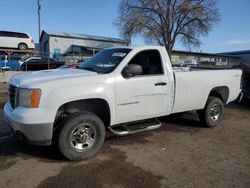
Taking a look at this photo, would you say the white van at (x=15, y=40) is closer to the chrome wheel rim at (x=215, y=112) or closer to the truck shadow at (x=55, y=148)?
the truck shadow at (x=55, y=148)

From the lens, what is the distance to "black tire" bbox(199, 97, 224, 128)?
5.76 m

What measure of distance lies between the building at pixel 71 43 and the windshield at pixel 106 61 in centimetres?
3719

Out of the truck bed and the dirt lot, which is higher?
the truck bed

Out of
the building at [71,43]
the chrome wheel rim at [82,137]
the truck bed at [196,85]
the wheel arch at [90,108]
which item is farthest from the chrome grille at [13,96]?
the building at [71,43]

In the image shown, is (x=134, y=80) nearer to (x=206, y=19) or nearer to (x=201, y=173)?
(x=201, y=173)

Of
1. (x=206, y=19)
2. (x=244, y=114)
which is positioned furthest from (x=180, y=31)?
(x=244, y=114)

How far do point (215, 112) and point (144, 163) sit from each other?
2972mm

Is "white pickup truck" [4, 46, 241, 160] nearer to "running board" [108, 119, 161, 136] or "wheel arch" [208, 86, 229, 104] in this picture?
"running board" [108, 119, 161, 136]

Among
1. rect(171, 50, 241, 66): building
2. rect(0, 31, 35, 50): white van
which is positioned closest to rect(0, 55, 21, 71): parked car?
rect(0, 31, 35, 50): white van

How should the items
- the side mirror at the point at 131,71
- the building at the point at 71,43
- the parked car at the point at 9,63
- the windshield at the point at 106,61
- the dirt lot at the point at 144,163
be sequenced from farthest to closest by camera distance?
the building at the point at 71,43, the parked car at the point at 9,63, the windshield at the point at 106,61, the side mirror at the point at 131,71, the dirt lot at the point at 144,163

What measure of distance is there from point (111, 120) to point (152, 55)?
168cm

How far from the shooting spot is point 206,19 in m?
38.2

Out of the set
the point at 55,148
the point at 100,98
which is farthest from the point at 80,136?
the point at 100,98

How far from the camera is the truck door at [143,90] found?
13.7 ft
